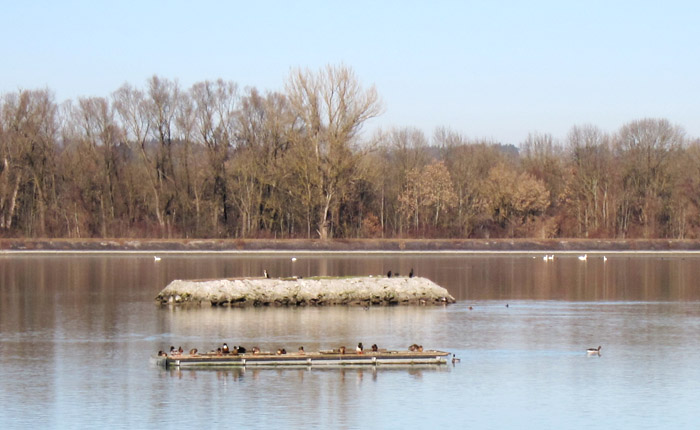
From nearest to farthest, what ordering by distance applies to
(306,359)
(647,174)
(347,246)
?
(306,359), (347,246), (647,174)

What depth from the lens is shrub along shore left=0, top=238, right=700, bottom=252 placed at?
304 feet

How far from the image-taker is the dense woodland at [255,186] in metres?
96.9

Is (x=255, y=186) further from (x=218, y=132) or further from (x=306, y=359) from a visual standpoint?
(x=306, y=359)

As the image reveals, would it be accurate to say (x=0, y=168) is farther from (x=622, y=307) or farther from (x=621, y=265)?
(x=622, y=307)

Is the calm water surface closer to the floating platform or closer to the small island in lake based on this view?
the floating platform

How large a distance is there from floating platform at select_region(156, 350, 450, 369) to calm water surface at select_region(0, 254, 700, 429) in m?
0.54

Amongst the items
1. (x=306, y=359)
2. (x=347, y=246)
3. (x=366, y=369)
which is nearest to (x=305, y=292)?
(x=306, y=359)

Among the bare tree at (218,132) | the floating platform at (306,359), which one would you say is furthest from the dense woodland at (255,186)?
the floating platform at (306,359)

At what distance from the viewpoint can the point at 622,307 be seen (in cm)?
4797

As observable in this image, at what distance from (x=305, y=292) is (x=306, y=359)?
16983mm

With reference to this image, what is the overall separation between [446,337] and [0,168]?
68954mm

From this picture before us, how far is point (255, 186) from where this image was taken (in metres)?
98.7

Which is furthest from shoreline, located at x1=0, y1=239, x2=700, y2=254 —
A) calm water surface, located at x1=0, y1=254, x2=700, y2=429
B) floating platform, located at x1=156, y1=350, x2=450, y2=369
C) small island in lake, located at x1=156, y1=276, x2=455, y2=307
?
floating platform, located at x1=156, y1=350, x2=450, y2=369

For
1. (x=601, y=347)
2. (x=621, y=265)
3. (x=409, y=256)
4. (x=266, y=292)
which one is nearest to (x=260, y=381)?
(x=601, y=347)
